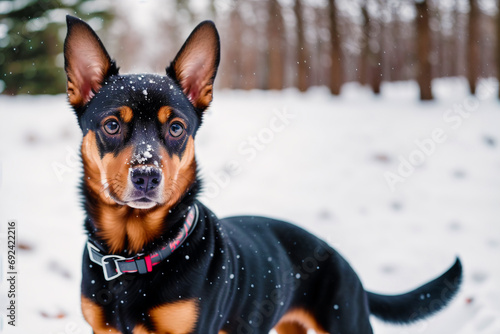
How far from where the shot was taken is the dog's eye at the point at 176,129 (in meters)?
2.73

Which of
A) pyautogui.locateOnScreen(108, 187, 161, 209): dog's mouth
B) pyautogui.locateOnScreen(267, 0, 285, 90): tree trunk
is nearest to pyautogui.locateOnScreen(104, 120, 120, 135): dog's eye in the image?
pyautogui.locateOnScreen(108, 187, 161, 209): dog's mouth

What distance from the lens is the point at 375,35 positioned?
1590cm

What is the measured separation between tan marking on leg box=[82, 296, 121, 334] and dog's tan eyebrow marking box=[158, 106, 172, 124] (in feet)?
3.66

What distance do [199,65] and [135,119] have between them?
2.03 ft

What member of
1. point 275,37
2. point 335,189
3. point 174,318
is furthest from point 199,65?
point 275,37

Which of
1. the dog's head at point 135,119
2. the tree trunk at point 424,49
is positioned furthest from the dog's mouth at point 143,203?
the tree trunk at point 424,49

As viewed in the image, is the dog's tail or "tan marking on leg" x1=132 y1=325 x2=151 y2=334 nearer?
"tan marking on leg" x1=132 y1=325 x2=151 y2=334

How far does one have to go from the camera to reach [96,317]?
2500 millimetres

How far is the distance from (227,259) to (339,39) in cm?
1310

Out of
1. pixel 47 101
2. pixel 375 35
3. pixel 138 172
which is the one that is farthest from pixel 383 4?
pixel 138 172

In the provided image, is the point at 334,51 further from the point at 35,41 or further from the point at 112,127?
the point at 112,127

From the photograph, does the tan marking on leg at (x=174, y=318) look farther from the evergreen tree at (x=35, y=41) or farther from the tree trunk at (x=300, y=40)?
the tree trunk at (x=300, y=40)

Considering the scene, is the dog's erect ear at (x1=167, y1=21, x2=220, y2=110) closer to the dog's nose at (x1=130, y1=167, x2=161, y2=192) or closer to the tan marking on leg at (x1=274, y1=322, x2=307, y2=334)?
the dog's nose at (x1=130, y1=167, x2=161, y2=192)

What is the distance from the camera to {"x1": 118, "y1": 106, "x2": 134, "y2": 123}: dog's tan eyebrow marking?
262cm
